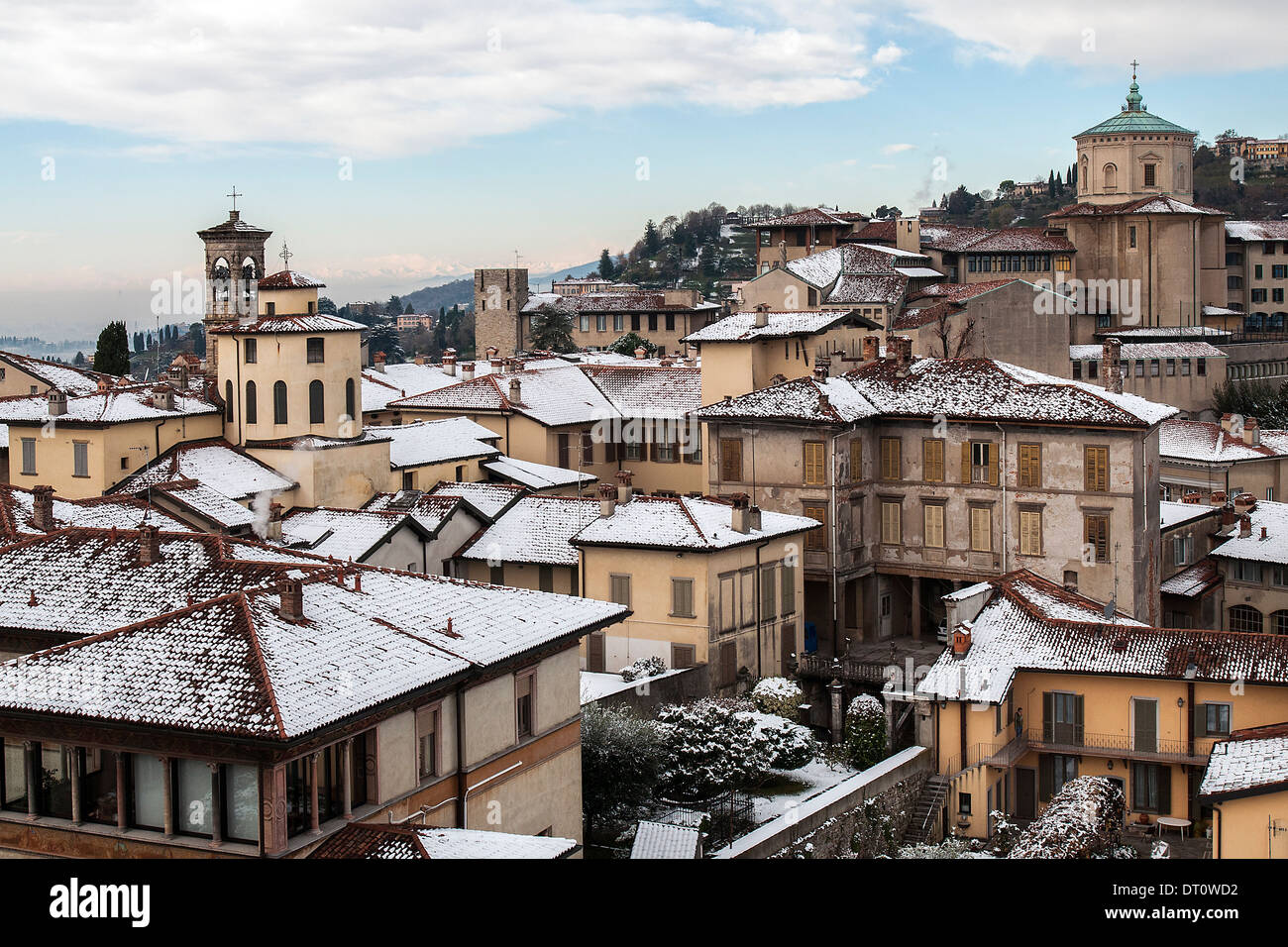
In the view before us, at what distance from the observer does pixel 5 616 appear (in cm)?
2367

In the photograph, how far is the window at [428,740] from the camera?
20.1 meters

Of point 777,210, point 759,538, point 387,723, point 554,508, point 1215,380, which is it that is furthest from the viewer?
point 777,210

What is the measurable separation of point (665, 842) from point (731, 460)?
23.1 m

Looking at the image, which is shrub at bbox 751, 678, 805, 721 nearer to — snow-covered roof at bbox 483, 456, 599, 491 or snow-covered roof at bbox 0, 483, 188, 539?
snow-covered roof at bbox 0, 483, 188, 539

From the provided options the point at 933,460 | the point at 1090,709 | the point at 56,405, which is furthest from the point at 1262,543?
the point at 56,405

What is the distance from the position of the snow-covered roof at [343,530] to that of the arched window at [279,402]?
5.52 meters

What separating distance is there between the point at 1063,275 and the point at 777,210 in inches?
3545

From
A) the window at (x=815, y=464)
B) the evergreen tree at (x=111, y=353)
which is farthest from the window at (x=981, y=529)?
the evergreen tree at (x=111, y=353)

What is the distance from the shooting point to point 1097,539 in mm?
40000

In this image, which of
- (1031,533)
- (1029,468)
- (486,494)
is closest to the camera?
(1031,533)

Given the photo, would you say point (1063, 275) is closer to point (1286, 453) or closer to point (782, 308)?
point (782, 308)

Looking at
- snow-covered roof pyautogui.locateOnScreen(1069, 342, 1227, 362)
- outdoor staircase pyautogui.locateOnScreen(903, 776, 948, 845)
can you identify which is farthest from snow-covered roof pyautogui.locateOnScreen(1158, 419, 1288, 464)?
outdoor staircase pyautogui.locateOnScreen(903, 776, 948, 845)

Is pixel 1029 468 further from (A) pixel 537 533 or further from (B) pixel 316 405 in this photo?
(B) pixel 316 405
